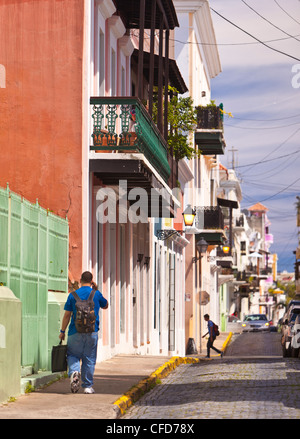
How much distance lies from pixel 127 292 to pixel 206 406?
40.1ft

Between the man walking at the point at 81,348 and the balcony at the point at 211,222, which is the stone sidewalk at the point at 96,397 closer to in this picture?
the man walking at the point at 81,348

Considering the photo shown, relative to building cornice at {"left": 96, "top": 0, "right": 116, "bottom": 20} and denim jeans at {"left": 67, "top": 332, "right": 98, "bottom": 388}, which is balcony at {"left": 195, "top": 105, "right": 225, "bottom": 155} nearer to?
building cornice at {"left": 96, "top": 0, "right": 116, "bottom": 20}

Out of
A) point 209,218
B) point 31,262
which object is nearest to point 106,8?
point 31,262

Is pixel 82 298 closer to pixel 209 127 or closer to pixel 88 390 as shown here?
pixel 88 390

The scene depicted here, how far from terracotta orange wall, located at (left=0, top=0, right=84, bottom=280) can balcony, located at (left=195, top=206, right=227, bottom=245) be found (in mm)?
26313

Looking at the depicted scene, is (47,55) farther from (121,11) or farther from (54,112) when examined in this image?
(121,11)

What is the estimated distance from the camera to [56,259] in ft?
53.4

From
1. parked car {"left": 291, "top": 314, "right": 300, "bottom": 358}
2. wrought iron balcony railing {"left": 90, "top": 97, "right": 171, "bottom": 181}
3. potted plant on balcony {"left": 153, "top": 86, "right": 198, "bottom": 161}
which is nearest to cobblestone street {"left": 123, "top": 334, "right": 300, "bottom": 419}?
wrought iron balcony railing {"left": 90, "top": 97, "right": 171, "bottom": 181}

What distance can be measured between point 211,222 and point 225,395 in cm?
3130

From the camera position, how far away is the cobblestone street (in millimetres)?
11305

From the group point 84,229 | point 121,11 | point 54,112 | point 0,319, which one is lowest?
point 0,319

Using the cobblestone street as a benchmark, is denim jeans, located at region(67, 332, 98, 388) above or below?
above

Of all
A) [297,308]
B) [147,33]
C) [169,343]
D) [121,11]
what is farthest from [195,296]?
[121,11]

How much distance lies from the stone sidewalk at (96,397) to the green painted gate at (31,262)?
2.41 ft
